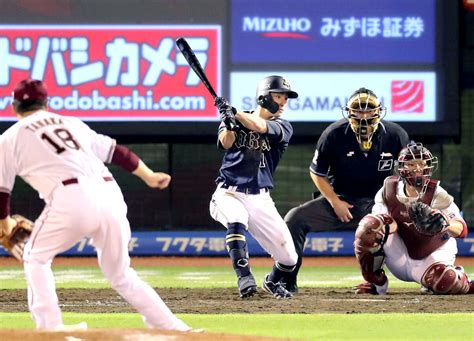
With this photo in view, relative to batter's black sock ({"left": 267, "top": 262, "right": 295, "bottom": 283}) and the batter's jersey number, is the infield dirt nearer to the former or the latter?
batter's black sock ({"left": 267, "top": 262, "right": 295, "bottom": 283})

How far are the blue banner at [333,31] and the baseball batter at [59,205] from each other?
266 inches

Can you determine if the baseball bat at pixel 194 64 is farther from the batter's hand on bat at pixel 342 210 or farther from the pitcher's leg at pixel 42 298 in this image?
the pitcher's leg at pixel 42 298

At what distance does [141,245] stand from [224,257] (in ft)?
2.93

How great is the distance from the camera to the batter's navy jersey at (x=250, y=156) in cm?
962

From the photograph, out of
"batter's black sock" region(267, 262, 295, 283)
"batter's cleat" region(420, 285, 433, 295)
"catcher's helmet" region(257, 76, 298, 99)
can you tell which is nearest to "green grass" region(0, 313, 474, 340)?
"batter's black sock" region(267, 262, 295, 283)

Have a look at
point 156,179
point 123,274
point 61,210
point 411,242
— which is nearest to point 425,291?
point 411,242

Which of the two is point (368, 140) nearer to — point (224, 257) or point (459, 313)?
point (459, 313)

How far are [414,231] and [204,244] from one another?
15.3 ft

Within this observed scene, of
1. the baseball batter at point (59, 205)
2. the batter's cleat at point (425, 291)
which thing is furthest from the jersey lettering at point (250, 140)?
the baseball batter at point (59, 205)

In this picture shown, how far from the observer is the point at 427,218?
922 centimetres

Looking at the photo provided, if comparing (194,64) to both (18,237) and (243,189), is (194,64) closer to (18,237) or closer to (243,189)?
(243,189)

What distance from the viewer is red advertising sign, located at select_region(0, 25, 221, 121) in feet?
43.7

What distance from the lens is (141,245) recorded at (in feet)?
45.7

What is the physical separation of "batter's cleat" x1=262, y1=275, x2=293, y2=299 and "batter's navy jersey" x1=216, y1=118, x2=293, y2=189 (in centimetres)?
72
